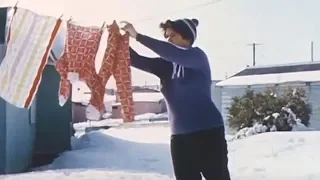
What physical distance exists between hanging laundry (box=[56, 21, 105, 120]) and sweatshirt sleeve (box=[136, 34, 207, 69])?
177cm

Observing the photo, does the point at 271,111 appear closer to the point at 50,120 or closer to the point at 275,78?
the point at 50,120

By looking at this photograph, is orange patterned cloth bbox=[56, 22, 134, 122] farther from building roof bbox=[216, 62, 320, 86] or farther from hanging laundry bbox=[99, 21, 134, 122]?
building roof bbox=[216, 62, 320, 86]

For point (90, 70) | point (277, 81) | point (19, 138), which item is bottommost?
point (19, 138)

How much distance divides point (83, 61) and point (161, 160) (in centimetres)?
641

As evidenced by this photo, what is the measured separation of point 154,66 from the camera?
3.48 metres

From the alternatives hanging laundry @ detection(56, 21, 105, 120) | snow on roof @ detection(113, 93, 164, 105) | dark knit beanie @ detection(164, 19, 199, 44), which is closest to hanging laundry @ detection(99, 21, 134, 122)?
hanging laundry @ detection(56, 21, 105, 120)

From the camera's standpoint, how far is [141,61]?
3670 millimetres

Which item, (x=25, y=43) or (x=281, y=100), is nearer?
(x=25, y=43)

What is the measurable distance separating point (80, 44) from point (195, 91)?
6.52 ft

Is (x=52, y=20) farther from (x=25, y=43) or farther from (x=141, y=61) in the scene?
(x=141, y=61)

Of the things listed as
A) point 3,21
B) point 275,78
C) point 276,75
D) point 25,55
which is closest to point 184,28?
point 25,55

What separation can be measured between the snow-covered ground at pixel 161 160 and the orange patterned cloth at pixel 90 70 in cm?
318

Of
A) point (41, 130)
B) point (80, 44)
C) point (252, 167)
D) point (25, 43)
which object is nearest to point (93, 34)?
point (80, 44)

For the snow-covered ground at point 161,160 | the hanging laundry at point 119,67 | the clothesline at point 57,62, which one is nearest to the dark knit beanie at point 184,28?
the hanging laundry at point 119,67
